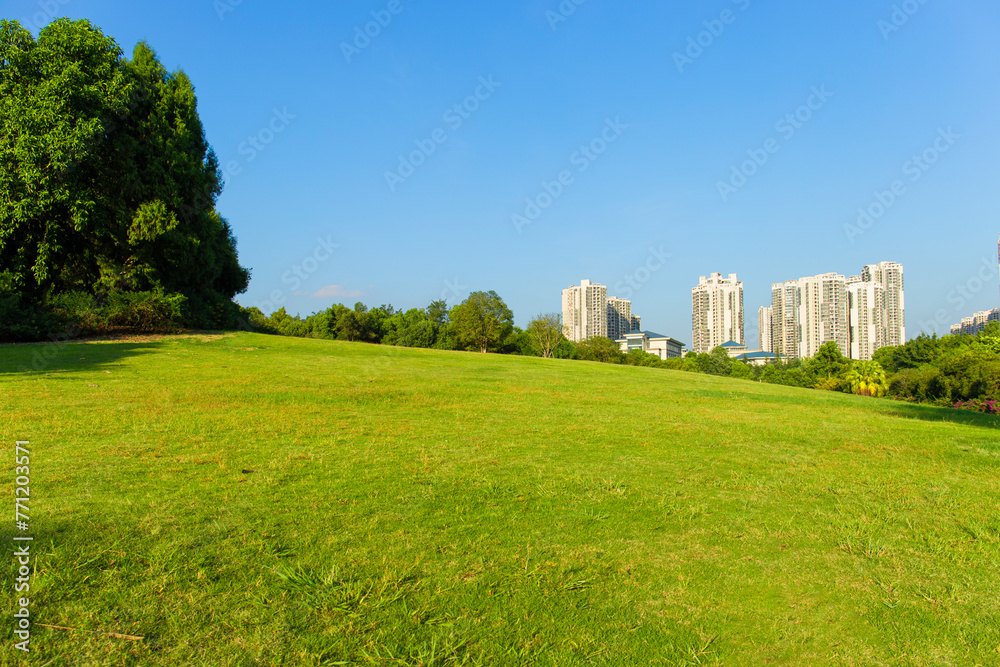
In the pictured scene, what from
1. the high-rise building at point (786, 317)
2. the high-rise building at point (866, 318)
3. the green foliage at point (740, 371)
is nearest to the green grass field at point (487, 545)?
the green foliage at point (740, 371)

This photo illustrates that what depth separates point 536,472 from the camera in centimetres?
596

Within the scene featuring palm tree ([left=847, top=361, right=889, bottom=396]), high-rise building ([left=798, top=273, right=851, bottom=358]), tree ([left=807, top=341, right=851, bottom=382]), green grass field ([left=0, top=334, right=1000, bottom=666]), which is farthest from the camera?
high-rise building ([left=798, top=273, right=851, bottom=358])

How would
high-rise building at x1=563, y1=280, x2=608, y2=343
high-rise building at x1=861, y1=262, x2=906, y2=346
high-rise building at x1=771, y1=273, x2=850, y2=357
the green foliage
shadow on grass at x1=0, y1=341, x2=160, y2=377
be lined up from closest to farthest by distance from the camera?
shadow on grass at x1=0, y1=341, x2=160, y2=377 → the green foliage → high-rise building at x1=861, y1=262, x2=906, y2=346 → high-rise building at x1=771, y1=273, x2=850, y2=357 → high-rise building at x1=563, y1=280, x2=608, y2=343

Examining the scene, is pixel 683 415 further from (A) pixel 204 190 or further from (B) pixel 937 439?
(A) pixel 204 190

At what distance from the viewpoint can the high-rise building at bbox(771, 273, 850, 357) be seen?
109 metres

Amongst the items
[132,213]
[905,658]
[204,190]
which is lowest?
[905,658]

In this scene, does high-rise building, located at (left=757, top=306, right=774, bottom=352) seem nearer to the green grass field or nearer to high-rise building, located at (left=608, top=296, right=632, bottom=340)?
high-rise building, located at (left=608, top=296, right=632, bottom=340)

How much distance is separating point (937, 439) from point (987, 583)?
7.34m

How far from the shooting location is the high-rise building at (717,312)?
167m

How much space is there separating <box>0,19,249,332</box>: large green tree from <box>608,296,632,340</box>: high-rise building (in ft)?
465

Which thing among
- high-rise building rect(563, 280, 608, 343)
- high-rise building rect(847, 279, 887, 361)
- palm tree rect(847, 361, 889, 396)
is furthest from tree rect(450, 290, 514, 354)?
high-rise building rect(563, 280, 608, 343)

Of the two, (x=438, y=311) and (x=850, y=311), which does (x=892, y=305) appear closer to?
(x=850, y=311)

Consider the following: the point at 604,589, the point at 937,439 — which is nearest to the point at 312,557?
the point at 604,589

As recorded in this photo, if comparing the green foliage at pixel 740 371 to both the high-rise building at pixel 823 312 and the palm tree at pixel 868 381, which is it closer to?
the high-rise building at pixel 823 312
